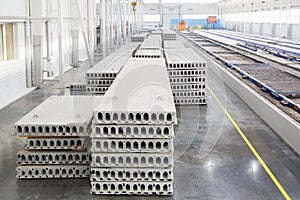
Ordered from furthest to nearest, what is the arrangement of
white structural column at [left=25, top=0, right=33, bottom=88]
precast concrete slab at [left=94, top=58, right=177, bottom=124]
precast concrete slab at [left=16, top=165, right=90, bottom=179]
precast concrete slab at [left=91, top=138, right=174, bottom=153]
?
white structural column at [left=25, top=0, right=33, bottom=88], precast concrete slab at [left=16, top=165, right=90, bottom=179], precast concrete slab at [left=91, top=138, right=174, bottom=153], precast concrete slab at [left=94, top=58, right=177, bottom=124]

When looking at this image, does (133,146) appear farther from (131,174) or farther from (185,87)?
(185,87)

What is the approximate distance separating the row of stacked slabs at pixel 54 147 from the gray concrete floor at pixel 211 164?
0.17 metres

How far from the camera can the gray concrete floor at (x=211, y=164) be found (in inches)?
214

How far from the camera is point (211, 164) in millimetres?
6527

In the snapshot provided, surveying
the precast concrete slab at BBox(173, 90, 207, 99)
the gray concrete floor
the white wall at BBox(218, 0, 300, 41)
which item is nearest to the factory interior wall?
the gray concrete floor

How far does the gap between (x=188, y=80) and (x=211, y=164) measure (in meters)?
4.57

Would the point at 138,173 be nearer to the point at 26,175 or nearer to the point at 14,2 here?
the point at 26,175

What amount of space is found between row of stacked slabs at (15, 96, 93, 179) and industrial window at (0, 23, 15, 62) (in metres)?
5.70

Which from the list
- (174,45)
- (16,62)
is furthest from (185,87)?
(174,45)

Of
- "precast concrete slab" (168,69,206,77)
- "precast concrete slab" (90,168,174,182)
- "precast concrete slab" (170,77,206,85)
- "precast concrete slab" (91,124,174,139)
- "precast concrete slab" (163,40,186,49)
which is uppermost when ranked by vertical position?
"precast concrete slab" (163,40,186,49)

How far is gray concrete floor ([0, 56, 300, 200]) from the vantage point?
543 centimetres

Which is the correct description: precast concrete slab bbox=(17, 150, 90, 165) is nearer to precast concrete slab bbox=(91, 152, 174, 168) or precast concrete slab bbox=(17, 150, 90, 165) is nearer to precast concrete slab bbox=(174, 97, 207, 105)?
precast concrete slab bbox=(91, 152, 174, 168)

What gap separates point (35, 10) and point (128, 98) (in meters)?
8.37

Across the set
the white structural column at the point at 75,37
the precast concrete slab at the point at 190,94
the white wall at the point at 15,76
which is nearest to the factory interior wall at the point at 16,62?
the white wall at the point at 15,76
